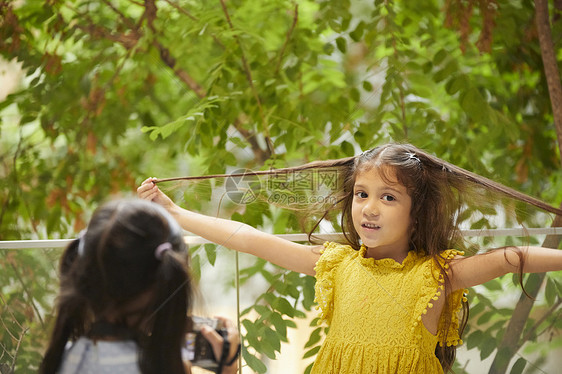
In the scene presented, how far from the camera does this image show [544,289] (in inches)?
36.2

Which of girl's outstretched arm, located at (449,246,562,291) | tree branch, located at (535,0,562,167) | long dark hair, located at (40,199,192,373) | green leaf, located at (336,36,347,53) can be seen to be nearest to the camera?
long dark hair, located at (40,199,192,373)

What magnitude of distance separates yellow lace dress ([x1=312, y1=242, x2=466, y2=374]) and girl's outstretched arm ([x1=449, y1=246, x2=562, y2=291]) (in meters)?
0.02

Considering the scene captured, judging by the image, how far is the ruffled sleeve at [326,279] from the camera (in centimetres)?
91

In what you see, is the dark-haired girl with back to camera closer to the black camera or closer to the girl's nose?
the black camera

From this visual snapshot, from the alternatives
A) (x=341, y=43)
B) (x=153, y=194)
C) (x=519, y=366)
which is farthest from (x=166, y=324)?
(x=341, y=43)

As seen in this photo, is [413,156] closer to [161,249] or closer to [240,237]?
[240,237]

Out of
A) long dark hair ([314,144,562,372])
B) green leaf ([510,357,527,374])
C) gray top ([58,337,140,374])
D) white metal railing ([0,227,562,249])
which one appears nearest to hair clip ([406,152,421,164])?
long dark hair ([314,144,562,372])

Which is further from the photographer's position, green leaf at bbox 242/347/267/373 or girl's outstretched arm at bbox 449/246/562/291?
green leaf at bbox 242/347/267/373

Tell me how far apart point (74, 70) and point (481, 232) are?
164cm

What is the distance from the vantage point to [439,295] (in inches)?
32.9

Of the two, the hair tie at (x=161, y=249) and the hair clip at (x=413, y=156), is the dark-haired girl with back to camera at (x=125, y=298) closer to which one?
the hair tie at (x=161, y=249)

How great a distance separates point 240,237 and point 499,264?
0.37 m

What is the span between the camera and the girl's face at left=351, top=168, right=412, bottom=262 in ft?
2.75

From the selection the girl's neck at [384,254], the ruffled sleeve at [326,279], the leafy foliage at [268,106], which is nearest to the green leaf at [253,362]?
the leafy foliage at [268,106]
